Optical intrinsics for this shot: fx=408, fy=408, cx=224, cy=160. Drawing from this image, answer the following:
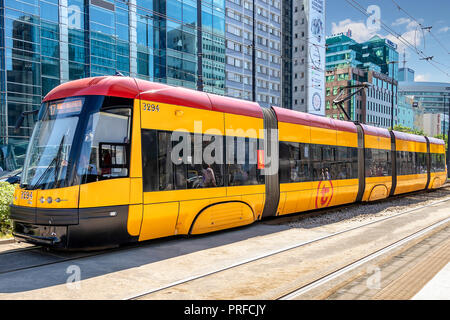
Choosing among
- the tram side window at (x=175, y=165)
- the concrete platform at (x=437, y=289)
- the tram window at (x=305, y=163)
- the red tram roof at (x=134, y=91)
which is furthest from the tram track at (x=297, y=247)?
the red tram roof at (x=134, y=91)

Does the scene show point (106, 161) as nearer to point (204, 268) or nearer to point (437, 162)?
point (204, 268)

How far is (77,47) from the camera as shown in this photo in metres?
36.3

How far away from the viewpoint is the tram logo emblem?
1377 cm

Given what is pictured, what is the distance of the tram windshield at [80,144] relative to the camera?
24.0 ft

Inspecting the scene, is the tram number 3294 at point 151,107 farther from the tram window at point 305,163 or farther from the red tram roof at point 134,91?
the tram window at point 305,163

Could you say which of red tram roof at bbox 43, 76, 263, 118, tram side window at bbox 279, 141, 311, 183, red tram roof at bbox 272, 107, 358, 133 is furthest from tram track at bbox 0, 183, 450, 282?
red tram roof at bbox 272, 107, 358, 133

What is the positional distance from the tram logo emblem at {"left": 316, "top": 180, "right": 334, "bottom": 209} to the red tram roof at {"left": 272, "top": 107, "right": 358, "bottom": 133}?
2000 millimetres

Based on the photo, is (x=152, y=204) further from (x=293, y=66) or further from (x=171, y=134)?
(x=293, y=66)

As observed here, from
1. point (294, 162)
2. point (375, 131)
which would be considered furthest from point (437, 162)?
point (294, 162)

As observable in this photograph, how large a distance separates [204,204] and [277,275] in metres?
3.17

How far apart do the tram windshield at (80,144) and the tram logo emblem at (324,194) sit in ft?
26.0

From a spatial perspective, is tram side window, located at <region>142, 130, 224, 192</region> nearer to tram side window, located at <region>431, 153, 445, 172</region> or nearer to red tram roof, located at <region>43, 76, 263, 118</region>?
red tram roof, located at <region>43, 76, 263, 118</region>

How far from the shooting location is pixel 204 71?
54.8 m
